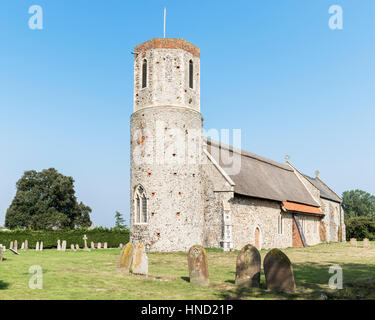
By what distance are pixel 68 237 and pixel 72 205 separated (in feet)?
79.3

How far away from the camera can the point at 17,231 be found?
3469 centimetres

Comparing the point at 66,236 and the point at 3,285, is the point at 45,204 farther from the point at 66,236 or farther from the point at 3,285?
the point at 3,285

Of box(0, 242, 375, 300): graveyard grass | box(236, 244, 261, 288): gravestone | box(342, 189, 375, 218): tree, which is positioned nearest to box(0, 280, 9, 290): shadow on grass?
box(0, 242, 375, 300): graveyard grass

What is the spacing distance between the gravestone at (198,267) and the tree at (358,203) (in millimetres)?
94726

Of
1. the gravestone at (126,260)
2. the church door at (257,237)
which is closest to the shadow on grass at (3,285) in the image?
the gravestone at (126,260)

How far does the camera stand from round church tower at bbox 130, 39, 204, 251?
25031mm

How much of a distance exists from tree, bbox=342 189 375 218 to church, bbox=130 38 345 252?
8062 cm

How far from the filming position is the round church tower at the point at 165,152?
25.0 metres

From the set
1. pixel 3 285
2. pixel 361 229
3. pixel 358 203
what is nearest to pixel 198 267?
pixel 3 285

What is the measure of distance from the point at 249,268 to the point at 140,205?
15.0 metres

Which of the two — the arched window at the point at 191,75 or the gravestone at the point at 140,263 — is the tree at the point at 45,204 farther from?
the gravestone at the point at 140,263

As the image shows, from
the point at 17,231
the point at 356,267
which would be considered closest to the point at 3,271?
the point at 356,267

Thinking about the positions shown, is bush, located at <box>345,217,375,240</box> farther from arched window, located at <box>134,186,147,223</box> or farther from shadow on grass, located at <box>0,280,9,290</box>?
shadow on grass, located at <box>0,280,9,290</box>
